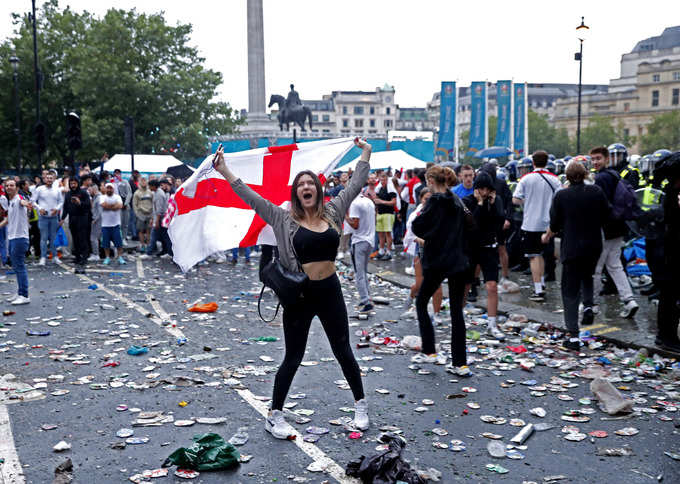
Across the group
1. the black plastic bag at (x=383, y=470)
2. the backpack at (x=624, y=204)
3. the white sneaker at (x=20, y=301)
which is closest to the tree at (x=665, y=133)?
the backpack at (x=624, y=204)

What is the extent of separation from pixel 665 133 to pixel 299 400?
85080mm

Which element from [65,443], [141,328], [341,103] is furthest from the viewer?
[341,103]

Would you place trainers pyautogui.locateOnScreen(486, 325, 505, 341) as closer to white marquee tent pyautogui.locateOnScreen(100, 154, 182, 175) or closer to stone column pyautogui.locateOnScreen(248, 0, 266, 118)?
white marquee tent pyautogui.locateOnScreen(100, 154, 182, 175)

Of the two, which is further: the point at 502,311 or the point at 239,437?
the point at 502,311

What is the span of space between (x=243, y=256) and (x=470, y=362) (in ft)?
34.5

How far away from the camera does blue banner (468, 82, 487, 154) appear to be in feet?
Result: 147

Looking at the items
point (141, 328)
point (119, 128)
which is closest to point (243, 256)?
point (141, 328)

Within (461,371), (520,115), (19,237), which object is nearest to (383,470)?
(461,371)

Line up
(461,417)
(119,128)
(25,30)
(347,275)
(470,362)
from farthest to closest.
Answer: (25,30)
(119,128)
(347,275)
(470,362)
(461,417)

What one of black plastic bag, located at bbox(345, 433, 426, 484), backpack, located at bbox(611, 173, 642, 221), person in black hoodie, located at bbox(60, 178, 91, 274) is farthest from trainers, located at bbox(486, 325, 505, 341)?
person in black hoodie, located at bbox(60, 178, 91, 274)

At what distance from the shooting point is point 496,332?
7.52 meters

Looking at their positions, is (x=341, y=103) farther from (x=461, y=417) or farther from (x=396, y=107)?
(x=461, y=417)

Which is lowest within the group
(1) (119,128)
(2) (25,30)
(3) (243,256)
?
(3) (243,256)

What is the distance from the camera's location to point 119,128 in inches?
1629
